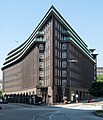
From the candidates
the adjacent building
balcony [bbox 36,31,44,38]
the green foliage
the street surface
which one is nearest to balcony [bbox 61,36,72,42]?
the adjacent building

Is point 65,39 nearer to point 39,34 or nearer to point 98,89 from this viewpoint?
point 39,34

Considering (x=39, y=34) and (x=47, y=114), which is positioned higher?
(x=39, y=34)

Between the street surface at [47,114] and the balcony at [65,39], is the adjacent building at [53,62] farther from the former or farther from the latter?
the street surface at [47,114]

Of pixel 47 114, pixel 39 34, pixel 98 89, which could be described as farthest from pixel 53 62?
pixel 47 114

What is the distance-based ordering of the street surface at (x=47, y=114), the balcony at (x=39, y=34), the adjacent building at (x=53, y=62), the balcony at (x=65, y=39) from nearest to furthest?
1. the street surface at (x=47, y=114)
2. the adjacent building at (x=53, y=62)
3. the balcony at (x=65, y=39)
4. the balcony at (x=39, y=34)

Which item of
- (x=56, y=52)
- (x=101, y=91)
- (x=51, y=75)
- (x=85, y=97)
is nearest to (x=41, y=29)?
(x=56, y=52)

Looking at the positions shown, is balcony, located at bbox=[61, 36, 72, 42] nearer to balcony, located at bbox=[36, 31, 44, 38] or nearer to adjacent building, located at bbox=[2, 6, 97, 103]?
adjacent building, located at bbox=[2, 6, 97, 103]

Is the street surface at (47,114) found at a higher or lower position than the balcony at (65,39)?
lower

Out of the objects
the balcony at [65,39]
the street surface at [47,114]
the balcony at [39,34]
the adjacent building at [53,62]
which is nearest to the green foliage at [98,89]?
the street surface at [47,114]

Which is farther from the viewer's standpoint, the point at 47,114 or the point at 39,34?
the point at 39,34

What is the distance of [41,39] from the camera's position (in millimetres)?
138875

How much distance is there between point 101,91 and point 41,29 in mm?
79557

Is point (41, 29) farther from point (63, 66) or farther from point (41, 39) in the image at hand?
point (63, 66)

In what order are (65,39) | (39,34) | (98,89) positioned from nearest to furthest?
(98,89), (65,39), (39,34)
